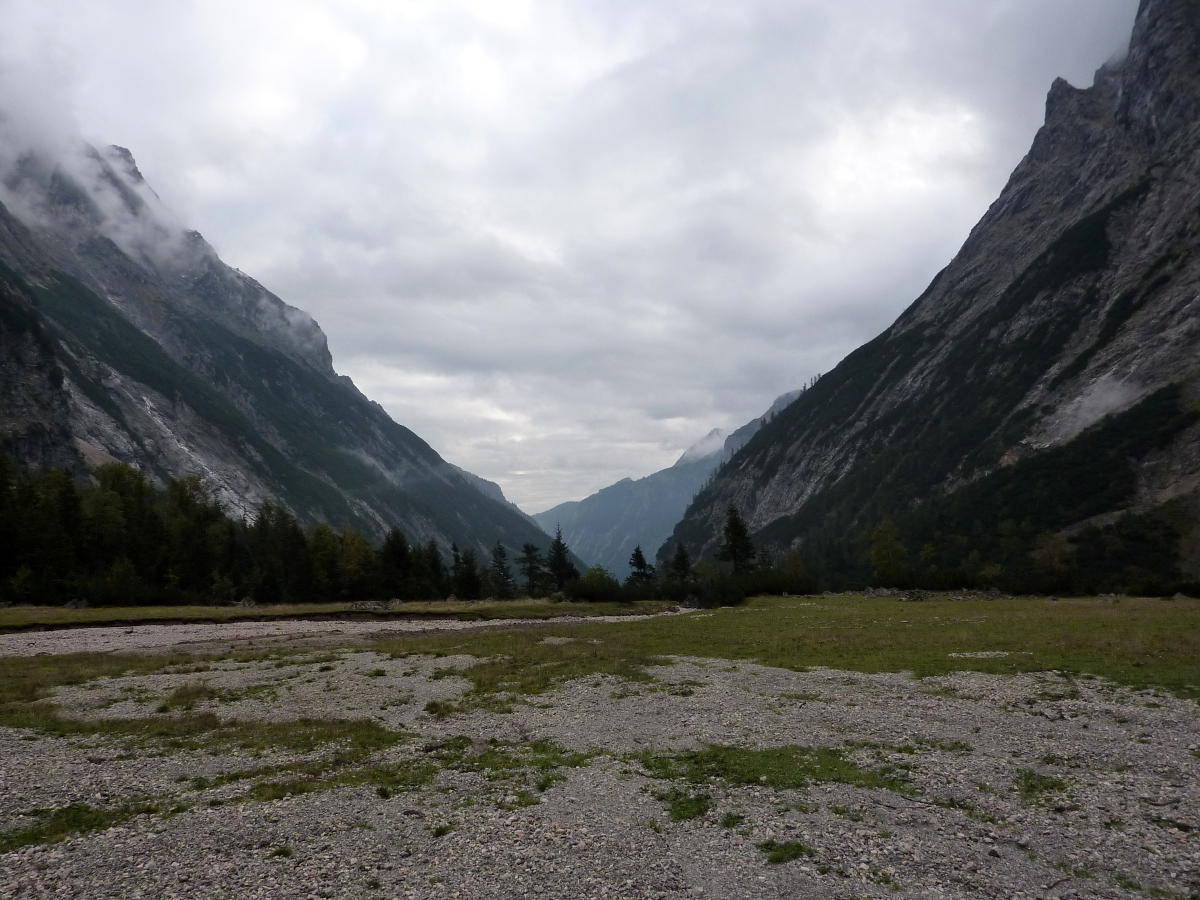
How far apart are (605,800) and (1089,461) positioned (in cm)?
22917

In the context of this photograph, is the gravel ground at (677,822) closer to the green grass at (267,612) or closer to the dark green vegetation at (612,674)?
the dark green vegetation at (612,674)

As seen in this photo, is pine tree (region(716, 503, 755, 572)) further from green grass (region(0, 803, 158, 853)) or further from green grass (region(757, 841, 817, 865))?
green grass (region(0, 803, 158, 853))

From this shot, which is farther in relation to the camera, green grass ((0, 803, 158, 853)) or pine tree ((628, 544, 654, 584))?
pine tree ((628, 544, 654, 584))

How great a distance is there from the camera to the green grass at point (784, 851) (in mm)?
12243

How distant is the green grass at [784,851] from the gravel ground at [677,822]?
102 millimetres

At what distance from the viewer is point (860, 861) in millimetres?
12086

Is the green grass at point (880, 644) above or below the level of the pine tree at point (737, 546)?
below

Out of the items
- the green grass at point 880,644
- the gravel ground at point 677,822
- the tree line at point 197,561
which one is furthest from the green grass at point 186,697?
the tree line at point 197,561

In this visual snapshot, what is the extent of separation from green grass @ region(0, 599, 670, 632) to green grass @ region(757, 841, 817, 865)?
2511 inches

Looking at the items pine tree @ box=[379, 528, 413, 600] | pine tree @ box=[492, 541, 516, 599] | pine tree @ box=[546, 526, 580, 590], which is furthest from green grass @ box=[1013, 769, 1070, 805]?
pine tree @ box=[492, 541, 516, 599]

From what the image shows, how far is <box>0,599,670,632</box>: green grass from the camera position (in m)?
61.2

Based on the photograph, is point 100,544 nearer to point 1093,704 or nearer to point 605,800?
point 605,800

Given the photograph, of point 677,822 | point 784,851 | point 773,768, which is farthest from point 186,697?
point 784,851

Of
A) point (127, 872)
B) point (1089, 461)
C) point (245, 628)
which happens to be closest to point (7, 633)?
point (245, 628)
